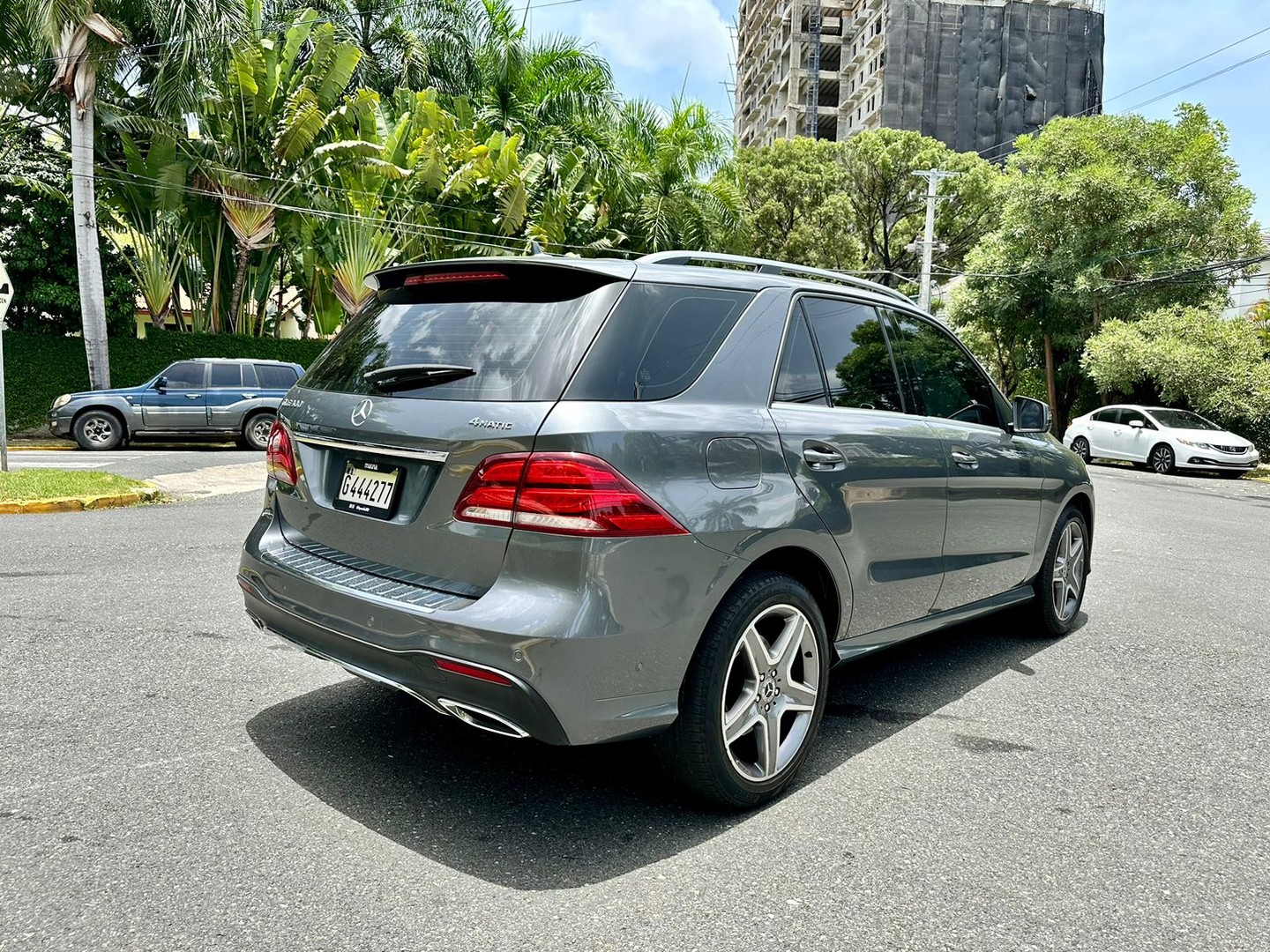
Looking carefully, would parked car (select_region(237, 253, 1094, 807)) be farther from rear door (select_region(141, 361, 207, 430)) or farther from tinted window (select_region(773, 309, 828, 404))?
rear door (select_region(141, 361, 207, 430))

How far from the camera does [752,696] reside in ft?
10.6

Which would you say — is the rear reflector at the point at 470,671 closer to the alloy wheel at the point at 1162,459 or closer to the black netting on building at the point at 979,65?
the alloy wheel at the point at 1162,459

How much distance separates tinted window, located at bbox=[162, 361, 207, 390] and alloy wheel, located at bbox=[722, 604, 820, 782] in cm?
1665

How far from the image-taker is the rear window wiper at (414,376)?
3.11m

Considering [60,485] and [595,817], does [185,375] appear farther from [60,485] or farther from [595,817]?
[595,817]

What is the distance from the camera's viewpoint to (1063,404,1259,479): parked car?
66.4ft

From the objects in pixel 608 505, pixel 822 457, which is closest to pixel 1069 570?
pixel 822 457

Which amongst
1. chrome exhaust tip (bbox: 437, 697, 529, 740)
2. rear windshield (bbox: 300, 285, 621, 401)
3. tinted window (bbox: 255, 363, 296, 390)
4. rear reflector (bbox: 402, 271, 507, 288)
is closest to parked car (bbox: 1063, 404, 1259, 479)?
tinted window (bbox: 255, 363, 296, 390)

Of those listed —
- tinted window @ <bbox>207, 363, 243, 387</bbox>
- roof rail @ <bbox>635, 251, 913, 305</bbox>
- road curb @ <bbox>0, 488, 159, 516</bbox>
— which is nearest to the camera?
roof rail @ <bbox>635, 251, 913, 305</bbox>

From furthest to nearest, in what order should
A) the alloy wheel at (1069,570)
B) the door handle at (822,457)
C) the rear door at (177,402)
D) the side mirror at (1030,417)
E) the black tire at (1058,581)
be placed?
the rear door at (177,402), the alloy wheel at (1069,570), the black tire at (1058,581), the side mirror at (1030,417), the door handle at (822,457)

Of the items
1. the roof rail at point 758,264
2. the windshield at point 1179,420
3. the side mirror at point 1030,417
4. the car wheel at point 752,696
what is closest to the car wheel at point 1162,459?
the windshield at point 1179,420

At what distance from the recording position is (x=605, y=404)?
2904 millimetres

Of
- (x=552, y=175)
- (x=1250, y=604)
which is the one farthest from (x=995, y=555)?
(x=552, y=175)

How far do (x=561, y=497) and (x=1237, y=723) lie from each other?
3411 mm
